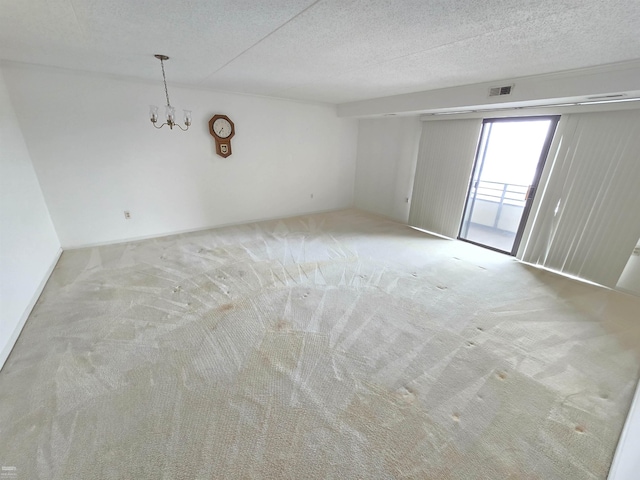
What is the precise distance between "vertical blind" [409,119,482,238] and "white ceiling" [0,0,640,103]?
1187 millimetres

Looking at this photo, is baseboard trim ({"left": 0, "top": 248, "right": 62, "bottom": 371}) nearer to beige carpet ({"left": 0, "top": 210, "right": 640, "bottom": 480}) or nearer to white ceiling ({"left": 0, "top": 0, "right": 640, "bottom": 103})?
beige carpet ({"left": 0, "top": 210, "right": 640, "bottom": 480})

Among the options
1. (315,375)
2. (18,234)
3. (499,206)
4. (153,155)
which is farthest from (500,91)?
(18,234)

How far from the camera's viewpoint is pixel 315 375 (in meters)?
1.86

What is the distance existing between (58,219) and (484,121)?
19.7 ft

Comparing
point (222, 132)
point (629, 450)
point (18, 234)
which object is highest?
point (222, 132)

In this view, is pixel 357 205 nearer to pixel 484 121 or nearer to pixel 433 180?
pixel 433 180

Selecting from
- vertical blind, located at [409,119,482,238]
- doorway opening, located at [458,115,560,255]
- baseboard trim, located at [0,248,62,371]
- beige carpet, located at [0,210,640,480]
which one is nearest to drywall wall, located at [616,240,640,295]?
beige carpet, located at [0,210,640,480]

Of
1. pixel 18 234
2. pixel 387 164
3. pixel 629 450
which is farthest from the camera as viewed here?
pixel 387 164

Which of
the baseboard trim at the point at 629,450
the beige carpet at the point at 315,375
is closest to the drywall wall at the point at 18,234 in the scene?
the beige carpet at the point at 315,375

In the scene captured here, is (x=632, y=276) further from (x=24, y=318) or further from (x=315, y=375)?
(x=24, y=318)

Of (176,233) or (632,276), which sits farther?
(176,233)

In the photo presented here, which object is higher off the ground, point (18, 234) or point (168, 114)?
point (168, 114)

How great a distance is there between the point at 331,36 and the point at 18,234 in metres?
3.26

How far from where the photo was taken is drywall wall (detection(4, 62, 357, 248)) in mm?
3254
